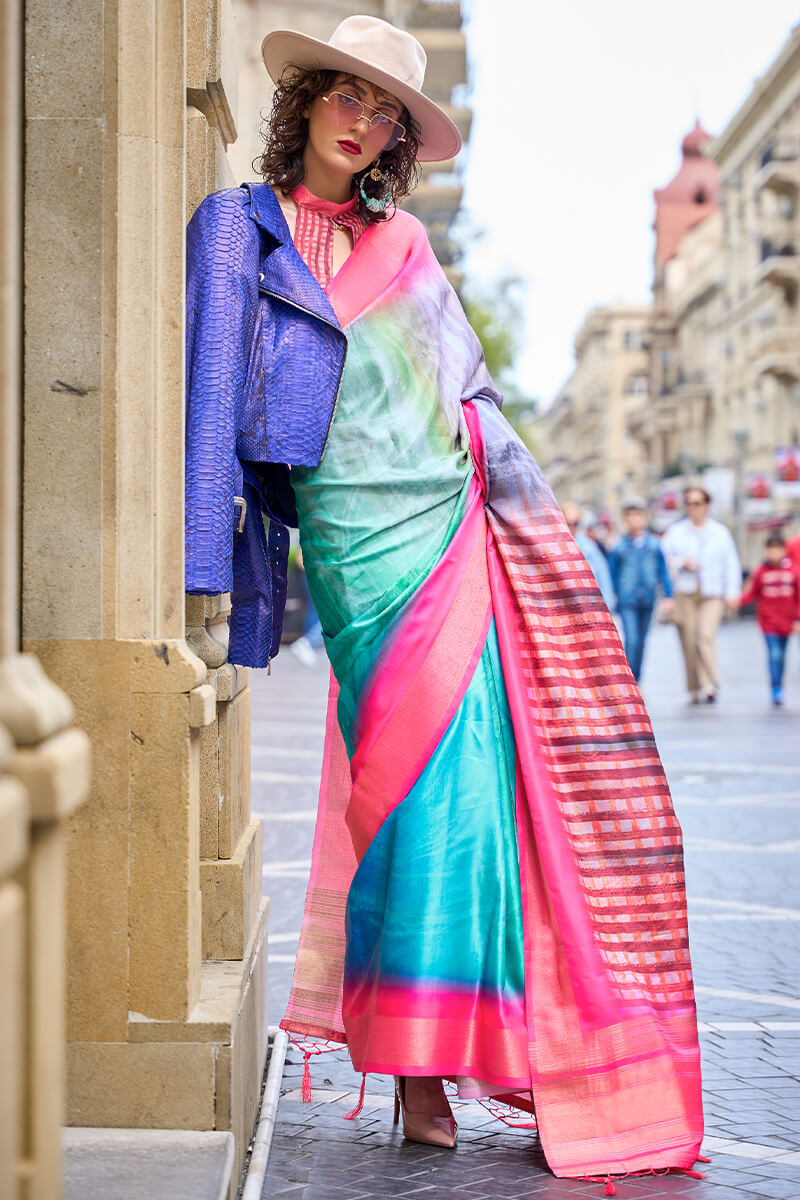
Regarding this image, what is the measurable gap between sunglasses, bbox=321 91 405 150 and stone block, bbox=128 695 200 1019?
1.39 m

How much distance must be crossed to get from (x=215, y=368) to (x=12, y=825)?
1.88 metres

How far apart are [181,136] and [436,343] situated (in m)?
0.82

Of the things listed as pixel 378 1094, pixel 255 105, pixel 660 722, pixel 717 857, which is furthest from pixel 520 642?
pixel 255 105

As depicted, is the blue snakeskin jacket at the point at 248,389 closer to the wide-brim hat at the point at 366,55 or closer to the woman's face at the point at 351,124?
the woman's face at the point at 351,124

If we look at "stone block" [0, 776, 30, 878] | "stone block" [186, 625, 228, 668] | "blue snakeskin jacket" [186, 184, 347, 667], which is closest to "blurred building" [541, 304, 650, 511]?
"blue snakeskin jacket" [186, 184, 347, 667]

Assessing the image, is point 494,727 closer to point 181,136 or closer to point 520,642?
point 520,642

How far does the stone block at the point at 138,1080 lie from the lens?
287 centimetres

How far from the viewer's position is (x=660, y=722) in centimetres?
1351

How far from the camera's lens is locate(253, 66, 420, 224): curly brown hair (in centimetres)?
359

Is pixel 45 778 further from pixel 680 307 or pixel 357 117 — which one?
pixel 680 307

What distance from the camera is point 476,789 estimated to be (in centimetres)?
333

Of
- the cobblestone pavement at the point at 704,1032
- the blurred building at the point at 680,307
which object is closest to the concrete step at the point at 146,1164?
the cobblestone pavement at the point at 704,1032

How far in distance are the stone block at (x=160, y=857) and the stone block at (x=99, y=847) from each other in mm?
19

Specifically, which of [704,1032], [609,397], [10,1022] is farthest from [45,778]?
[609,397]
